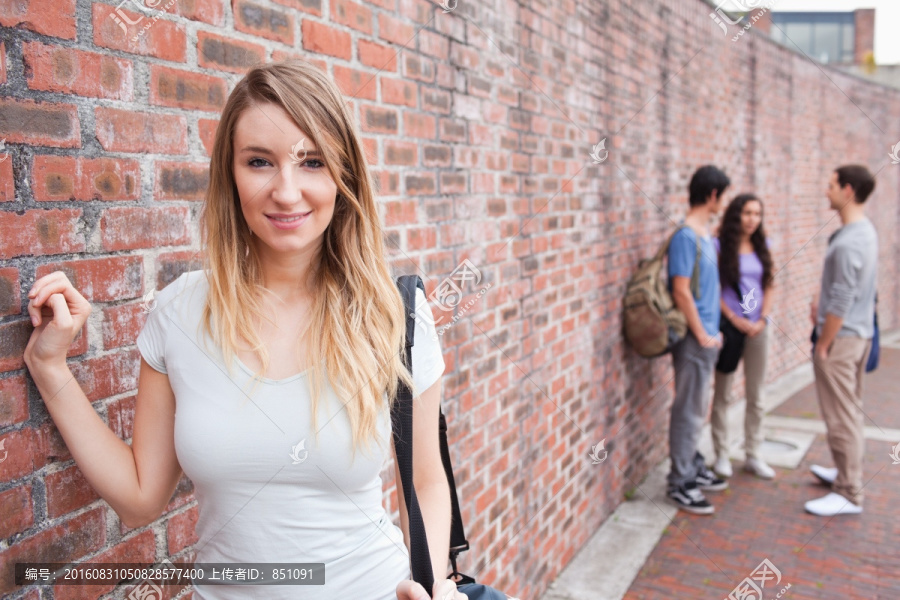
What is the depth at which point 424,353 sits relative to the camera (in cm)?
170

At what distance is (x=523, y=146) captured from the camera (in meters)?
3.66

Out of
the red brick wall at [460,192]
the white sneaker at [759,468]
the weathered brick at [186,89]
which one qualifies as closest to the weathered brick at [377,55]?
the red brick wall at [460,192]

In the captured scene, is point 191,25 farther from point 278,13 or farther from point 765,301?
point 765,301

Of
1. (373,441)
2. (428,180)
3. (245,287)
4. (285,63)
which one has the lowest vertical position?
(373,441)

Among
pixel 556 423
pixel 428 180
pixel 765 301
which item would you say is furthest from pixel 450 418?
pixel 765 301

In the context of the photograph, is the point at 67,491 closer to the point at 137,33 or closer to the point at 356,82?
the point at 137,33

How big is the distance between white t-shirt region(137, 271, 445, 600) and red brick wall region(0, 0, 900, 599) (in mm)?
233

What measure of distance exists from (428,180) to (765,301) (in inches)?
147

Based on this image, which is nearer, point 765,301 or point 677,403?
point 677,403

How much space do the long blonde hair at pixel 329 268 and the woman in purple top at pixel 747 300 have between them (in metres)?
4.38

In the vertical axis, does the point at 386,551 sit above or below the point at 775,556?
above

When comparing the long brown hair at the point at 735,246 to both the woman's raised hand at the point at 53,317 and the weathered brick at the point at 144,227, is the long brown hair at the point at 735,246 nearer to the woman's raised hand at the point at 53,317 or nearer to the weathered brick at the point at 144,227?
the weathered brick at the point at 144,227

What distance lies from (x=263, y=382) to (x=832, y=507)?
15.8ft

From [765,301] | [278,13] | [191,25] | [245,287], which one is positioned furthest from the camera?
[765,301]
